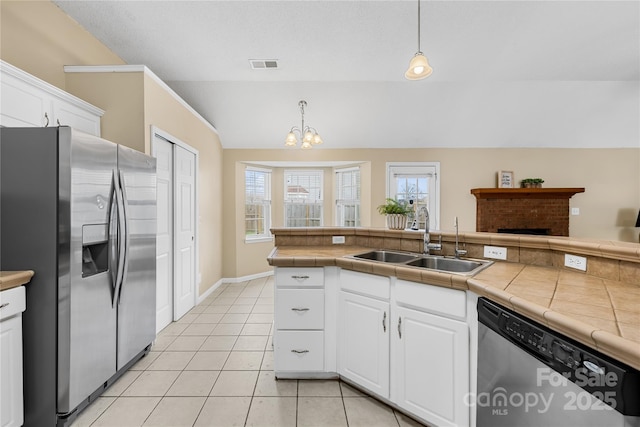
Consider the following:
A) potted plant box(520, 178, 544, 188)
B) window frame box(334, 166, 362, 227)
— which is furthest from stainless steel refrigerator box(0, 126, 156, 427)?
potted plant box(520, 178, 544, 188)

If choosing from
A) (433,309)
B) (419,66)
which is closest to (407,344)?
(433,309)

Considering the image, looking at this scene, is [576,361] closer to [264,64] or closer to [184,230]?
[184,230]

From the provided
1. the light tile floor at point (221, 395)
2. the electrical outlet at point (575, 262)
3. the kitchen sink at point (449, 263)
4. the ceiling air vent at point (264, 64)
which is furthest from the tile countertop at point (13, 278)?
the electrical outlet at point (575, 262)

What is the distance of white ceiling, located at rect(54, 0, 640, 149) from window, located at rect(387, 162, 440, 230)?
414 millimetres

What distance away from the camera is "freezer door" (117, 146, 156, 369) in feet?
6.79

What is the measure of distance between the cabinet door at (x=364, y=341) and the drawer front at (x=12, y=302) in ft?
6.00

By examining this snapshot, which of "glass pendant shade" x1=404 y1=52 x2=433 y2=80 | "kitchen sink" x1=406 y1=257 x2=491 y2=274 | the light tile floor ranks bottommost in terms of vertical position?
the light tile floor

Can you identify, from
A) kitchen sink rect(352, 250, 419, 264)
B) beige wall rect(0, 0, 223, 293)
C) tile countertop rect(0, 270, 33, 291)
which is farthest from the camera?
kitchen sink rect(352, 250, 419, 264)

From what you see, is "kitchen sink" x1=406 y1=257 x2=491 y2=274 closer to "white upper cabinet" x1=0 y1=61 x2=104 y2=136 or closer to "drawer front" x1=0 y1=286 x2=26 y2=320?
"drawer front" x1=0 y1=286 x2=26 y2=320

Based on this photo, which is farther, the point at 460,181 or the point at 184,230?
the point at 460,181

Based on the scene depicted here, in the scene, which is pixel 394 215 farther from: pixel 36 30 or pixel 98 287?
pixel 36 30

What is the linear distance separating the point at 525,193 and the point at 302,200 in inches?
153

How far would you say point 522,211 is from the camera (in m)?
4.87

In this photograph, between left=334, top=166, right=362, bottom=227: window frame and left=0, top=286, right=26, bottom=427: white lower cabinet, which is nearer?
left=0, top=286, right=26, bottom=427: white lower cabinet
